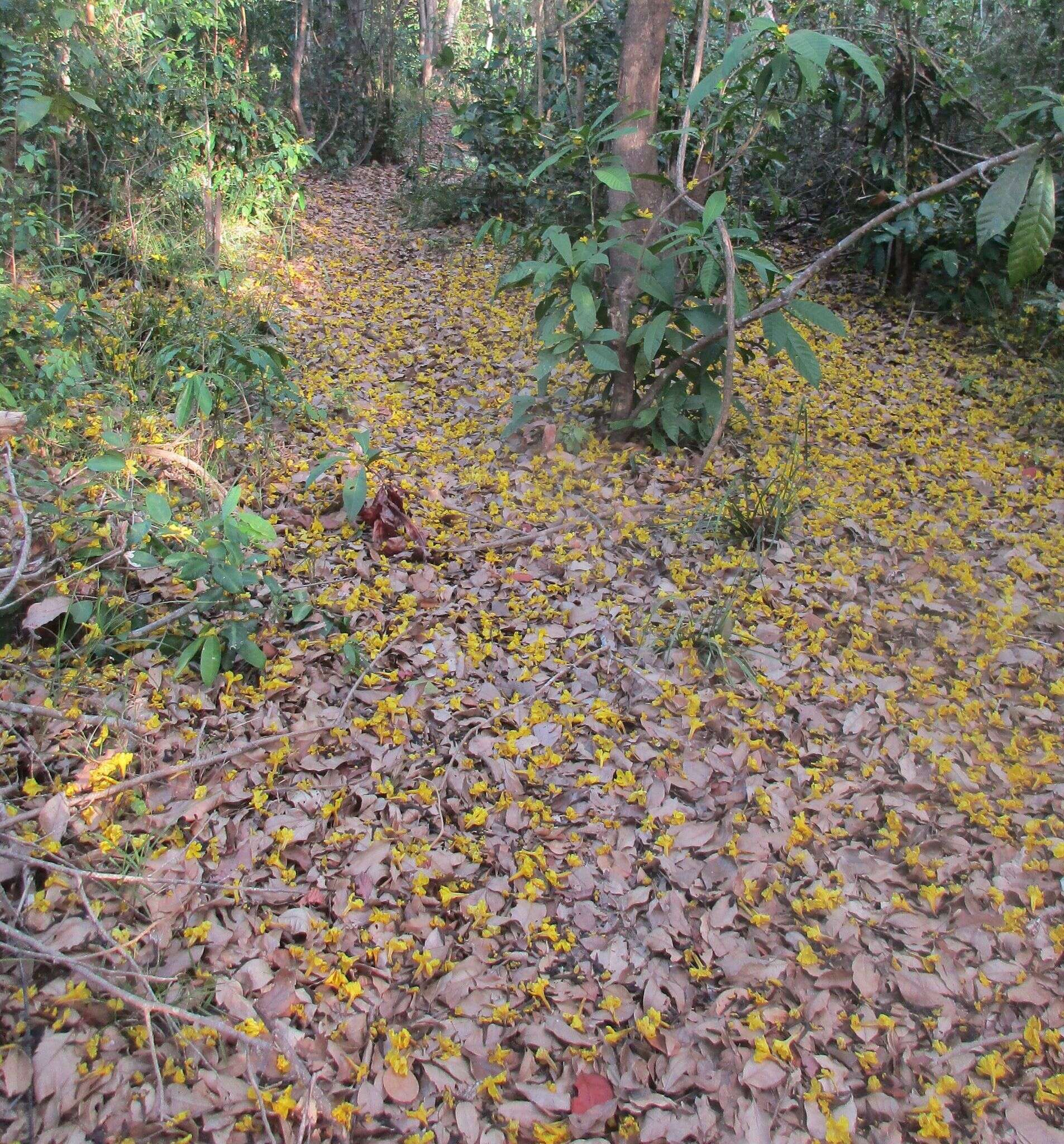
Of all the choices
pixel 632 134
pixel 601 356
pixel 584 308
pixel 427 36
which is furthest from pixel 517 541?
pixel 427 36

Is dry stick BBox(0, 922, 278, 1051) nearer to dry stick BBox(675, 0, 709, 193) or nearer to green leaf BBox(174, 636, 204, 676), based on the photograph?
green leaf BBox(174, 636, 204, 676)

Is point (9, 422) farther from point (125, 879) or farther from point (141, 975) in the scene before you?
point (141, 975)

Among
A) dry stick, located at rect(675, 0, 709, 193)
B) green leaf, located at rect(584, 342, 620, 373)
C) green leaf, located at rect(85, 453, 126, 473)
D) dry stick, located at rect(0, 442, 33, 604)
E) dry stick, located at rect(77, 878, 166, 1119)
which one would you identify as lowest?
dry stick, located at rect(77, 878, 166, 1119)

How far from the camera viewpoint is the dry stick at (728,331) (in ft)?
9.84

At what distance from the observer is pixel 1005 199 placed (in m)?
2.31

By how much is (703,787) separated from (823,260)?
6.47 feet

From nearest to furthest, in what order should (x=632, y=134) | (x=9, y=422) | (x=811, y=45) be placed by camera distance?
(x=9, y=422), (x=811, y=45), (x=632, y=134)

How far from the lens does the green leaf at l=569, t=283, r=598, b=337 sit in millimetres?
3229

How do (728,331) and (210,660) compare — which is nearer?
(210,660)

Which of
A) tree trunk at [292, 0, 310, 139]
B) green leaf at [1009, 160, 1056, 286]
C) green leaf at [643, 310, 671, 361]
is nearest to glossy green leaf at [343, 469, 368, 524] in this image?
green leaf at [643, 310, 671, 361]

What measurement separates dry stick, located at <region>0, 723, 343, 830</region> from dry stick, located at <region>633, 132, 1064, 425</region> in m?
1.96

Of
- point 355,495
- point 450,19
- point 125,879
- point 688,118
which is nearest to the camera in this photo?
point 125,879

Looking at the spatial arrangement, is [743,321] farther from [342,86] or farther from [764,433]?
[342,86]

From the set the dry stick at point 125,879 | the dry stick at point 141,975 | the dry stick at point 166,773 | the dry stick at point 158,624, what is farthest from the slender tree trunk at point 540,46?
the dry stick at point 141,975
